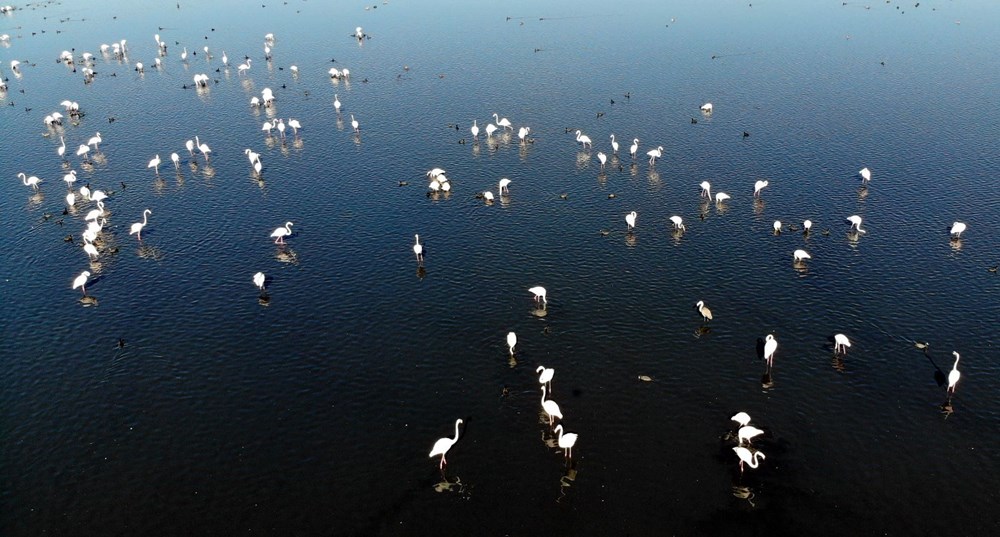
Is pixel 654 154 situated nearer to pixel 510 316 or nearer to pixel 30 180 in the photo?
pixel 510 316

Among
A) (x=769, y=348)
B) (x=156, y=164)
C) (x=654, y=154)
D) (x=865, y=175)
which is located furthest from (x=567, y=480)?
(x=156, y=164)

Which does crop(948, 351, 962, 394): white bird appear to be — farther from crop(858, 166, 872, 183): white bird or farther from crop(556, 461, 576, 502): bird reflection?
crop(858, 166, 872, 183): white bird

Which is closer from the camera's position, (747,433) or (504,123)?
(747,433)

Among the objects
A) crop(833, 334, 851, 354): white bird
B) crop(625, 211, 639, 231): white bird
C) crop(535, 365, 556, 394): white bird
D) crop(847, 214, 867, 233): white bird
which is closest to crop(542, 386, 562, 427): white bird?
crop(535, 365, 556, 394): white bird

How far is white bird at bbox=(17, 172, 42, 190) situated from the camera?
320ft

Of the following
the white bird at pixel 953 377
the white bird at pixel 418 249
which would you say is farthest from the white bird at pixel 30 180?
the white bird at pixel 953 377

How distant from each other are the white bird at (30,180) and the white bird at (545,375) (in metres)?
76.7

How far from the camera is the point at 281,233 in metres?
83.1

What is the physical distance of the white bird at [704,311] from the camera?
65688 mm

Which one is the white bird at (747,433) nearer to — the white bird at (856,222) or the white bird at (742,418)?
the white bird at (742,418)

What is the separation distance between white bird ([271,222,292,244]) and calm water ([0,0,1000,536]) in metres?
1.03

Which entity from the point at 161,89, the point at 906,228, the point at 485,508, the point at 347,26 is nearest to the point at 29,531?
the point at 485,508

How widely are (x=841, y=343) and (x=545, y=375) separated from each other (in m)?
25.3

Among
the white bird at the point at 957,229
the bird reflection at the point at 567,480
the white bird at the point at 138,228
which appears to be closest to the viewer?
the bird reflection at the point at 567,480
